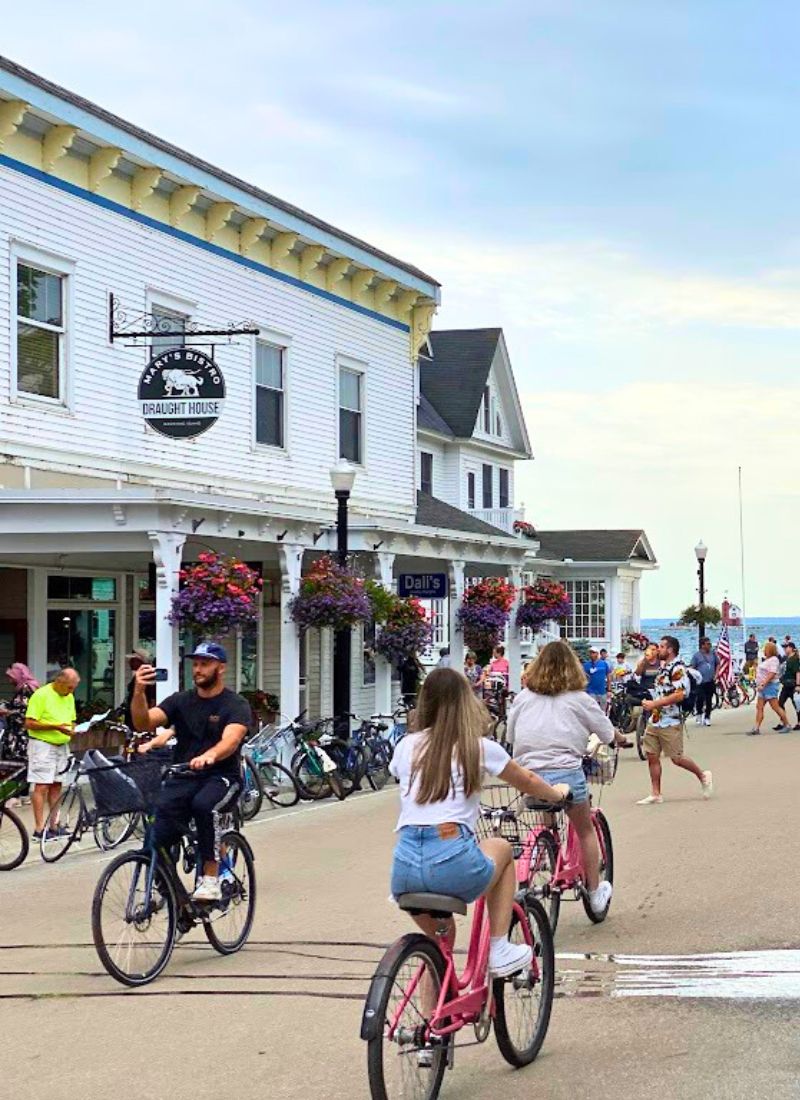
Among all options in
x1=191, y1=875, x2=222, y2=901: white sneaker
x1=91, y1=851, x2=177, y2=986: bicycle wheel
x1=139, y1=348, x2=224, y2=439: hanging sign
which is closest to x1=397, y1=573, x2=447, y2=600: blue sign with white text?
x1=139, y1=348, x2=224, y2=439: hanging sign

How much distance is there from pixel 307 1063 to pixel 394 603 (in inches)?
737

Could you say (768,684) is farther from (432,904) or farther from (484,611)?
(432,904)

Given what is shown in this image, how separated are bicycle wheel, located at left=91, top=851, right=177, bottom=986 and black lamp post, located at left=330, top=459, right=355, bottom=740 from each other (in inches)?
541

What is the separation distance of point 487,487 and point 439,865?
142ft

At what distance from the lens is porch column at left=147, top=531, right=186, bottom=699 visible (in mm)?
19859

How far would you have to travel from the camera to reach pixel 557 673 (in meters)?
10.6

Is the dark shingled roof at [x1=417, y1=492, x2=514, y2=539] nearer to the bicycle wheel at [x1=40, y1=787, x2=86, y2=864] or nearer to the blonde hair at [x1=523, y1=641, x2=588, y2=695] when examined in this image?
the bicycle wheel at [x1=40, y1=787, x2=86, y2=864]

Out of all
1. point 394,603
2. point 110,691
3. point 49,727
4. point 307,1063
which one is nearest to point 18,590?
point 110,691

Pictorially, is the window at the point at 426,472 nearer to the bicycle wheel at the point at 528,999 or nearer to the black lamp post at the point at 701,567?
the black lamp post at the point at 701,567

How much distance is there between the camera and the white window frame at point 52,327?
2059 centimetres

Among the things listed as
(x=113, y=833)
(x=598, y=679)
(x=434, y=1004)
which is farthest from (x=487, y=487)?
(x=434, y=1004)

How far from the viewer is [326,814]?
19.7 meters

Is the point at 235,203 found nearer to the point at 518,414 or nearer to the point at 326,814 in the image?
the point at 326,814

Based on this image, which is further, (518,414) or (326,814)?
(518,414)
